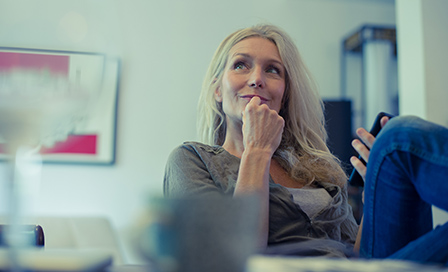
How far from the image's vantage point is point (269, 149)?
3.74 feet

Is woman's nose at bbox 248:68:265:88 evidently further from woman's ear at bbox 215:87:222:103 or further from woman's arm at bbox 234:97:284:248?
woman's ear at bbox 215:87:222:103

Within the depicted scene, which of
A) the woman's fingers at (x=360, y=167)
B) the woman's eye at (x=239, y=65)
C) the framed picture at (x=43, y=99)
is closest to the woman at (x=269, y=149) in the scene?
the woman's eye at (x=239, y=65)

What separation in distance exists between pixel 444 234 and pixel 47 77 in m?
0.68

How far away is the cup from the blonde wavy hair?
2.81ft

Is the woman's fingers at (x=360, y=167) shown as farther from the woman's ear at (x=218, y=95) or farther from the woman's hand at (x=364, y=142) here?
the woman's ear at (x=218, y=95)

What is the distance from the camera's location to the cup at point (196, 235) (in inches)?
18.6

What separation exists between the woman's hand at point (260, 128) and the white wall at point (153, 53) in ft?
6.35

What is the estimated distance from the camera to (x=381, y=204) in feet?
2.81

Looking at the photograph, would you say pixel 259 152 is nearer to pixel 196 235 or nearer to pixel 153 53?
pixel 196 235

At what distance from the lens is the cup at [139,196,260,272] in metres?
0.47

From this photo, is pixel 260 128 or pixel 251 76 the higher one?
pixel 251 76

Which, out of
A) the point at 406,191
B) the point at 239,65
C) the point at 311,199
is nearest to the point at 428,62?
the point at 239,65

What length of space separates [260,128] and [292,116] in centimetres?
32

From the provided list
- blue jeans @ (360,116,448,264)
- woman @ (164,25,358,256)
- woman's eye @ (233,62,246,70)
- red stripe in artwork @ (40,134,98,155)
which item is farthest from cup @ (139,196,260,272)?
red stripe in artwork @ (40,134,98,155)
